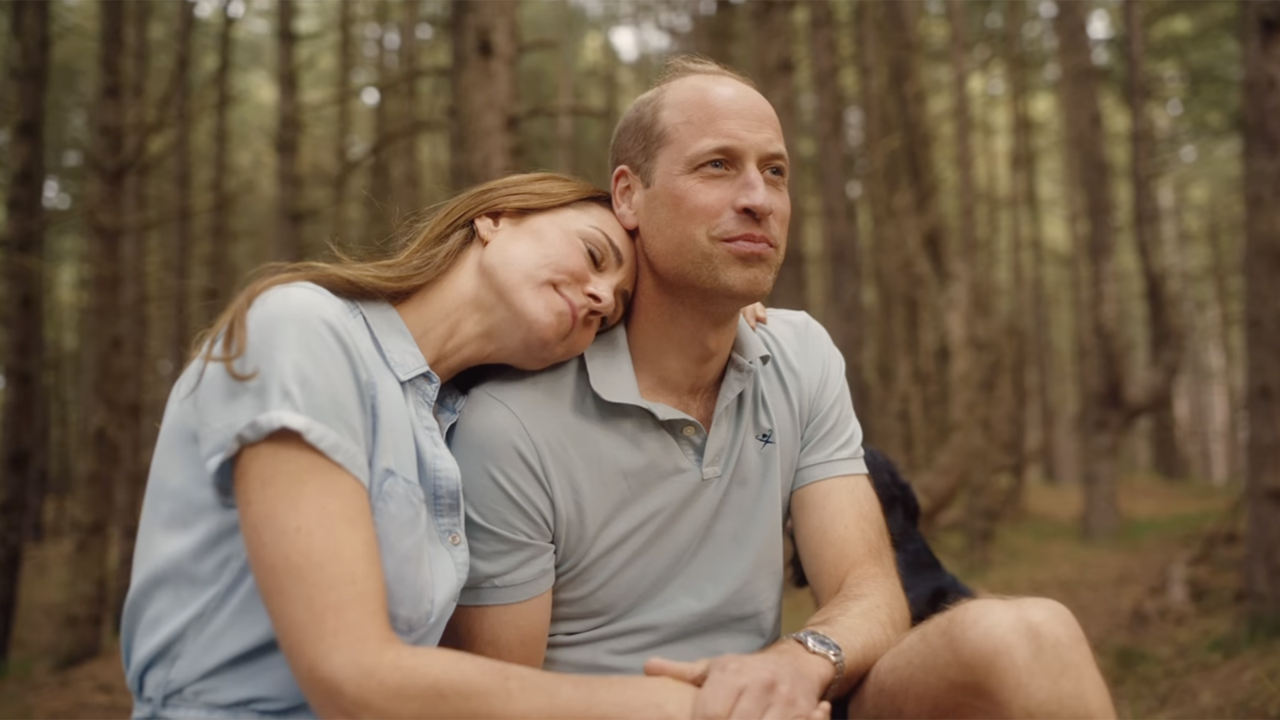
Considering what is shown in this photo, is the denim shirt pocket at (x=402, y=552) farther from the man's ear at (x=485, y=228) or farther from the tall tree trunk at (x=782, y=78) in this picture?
the tall tree trunk at (x=782, y=78)

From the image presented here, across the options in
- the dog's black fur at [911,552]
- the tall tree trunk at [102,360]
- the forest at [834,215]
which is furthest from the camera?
the tall tree trunk at [102,360]

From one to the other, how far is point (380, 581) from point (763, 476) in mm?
1215

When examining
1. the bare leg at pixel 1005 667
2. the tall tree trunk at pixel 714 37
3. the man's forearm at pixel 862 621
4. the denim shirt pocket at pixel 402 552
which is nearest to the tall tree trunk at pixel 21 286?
the tall tree trunk at pixel 714 37

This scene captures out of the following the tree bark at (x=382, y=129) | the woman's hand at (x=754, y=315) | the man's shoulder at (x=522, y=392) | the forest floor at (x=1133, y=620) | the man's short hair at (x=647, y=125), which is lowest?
the forest floor at (x=1133, y=620)

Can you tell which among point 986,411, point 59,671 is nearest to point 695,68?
point 59,671

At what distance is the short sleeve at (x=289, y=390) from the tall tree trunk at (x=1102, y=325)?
1087cm

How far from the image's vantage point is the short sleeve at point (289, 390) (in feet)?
6.66

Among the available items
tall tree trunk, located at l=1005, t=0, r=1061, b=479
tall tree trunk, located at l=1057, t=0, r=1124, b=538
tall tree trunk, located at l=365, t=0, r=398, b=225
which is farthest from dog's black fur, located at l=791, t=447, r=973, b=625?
tall tree trunk, located at l=1005, t=0, r=1061, b=479

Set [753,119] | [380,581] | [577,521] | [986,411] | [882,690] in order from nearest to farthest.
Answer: [380,581] → [882,690] → [577,521] → [753,119] → [986,411]

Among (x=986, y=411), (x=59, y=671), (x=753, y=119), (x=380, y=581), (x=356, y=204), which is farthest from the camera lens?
(x=356, y=204)

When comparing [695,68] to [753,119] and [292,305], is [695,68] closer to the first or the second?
[753,119]

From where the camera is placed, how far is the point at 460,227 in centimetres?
274

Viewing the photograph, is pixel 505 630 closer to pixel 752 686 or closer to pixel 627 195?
pixel 752 686

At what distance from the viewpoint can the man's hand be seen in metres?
2.27
